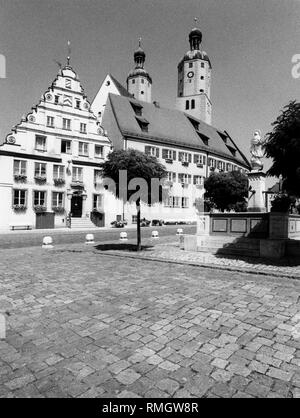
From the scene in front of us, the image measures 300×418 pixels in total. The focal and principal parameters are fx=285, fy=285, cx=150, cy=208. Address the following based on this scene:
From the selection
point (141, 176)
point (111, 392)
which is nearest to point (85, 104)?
point (141, 176)

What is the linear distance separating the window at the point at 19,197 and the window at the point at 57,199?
2.84m

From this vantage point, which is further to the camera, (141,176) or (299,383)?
(141,176)

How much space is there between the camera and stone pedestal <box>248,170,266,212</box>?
13511 mm

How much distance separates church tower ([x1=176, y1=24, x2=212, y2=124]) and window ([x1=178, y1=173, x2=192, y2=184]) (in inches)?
907

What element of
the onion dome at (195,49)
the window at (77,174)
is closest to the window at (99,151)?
the window at (77,174)

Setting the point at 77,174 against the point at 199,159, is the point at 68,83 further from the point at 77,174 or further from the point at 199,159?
the point at 199,159

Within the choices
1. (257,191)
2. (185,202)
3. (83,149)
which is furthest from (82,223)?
(257,191)

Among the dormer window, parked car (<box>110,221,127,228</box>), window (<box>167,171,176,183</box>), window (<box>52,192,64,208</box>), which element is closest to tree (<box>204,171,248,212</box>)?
window (<box>167,171,176,183</box>)

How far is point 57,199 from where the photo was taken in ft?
97.6

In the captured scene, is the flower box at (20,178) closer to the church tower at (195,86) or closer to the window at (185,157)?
the window at (185,157)

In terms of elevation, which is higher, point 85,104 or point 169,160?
point 85,104

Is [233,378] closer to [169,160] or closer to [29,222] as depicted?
[29,222]

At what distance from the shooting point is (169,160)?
3888 centimetres
